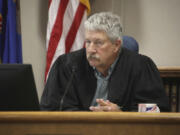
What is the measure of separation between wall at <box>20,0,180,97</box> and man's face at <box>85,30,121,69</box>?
1.55 meters

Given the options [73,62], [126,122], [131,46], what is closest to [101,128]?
[126,122]

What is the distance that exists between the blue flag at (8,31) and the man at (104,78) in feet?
3.43

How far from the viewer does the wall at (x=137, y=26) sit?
3289mm

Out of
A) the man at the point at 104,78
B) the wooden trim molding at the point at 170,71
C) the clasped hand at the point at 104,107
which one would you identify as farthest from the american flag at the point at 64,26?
the clasped hand at the point at 104,107

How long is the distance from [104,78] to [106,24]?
346mm

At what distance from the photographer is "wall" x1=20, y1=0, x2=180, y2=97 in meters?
3.29

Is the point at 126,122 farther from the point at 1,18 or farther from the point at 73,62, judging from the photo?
the point at 1,18

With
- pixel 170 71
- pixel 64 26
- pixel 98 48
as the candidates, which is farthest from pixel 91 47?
pixel 170 71

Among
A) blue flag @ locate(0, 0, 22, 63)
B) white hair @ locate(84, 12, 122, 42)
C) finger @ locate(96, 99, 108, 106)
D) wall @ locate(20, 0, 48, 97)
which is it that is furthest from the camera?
wall @ locate(20, 0, 48, 97)

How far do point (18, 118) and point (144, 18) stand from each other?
263 centimetres

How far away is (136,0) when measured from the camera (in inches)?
132

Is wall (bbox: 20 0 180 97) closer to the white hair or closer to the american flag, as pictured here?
the american flag

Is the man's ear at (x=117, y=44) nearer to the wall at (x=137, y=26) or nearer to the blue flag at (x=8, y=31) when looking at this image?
the blue flag at (x=8, y=31)

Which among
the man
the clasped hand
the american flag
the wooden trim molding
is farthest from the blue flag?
the clasped hand
